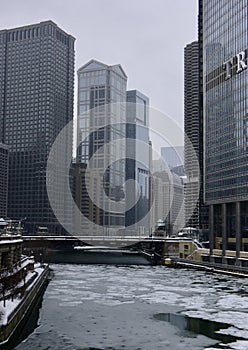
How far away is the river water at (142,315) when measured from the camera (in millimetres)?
47406

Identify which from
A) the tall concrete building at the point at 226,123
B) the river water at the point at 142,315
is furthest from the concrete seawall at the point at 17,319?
the tall concrete building at the point at 226,123

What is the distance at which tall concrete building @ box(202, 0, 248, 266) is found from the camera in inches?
5085

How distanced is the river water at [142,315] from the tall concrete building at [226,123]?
37.3 meters

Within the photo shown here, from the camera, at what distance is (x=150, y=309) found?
2564 inches

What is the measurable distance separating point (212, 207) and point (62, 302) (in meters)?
82.9

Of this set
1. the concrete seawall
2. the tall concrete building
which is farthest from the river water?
the tall concrete building

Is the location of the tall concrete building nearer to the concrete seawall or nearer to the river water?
the river water

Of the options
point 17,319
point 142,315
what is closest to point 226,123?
point 142,315

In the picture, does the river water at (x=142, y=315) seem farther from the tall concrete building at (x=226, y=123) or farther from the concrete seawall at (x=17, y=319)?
the tall concrete building at (x=226, y=123)

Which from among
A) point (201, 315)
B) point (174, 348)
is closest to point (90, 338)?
point (174, 348)

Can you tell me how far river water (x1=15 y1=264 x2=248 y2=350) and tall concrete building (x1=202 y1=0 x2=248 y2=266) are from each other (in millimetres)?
37304

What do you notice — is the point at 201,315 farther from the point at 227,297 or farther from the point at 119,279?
the point at 119,279

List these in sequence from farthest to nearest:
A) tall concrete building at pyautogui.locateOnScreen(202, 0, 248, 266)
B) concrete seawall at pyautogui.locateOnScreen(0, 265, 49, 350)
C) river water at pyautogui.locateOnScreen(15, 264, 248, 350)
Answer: tall concrete building at pyautogui.locateOnScreen(202, 0, 248, 266) → river water at pyautogui.locateOnScreen(15, 264, 248, 350) → concrete seawall at pyautogui.locateOnScreen(0, 265, 49, 350)

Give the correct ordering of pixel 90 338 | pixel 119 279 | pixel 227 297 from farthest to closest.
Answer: pixel 119 279 < pixel 227 297 < pixel 90 338
